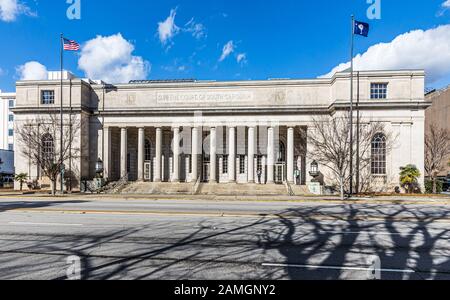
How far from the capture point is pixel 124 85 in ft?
109

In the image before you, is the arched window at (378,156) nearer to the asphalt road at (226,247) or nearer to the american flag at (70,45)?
the asphalt road at (226,247)

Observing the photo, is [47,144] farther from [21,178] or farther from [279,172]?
[279,172]

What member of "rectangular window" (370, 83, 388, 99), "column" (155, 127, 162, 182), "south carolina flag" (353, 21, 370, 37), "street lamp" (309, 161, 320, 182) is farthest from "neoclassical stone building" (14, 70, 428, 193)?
"south carolina flag" (353, 21, 370, 37)

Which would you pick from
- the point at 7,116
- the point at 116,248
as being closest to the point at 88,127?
the point at 116,248

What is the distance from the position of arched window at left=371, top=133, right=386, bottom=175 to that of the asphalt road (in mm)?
18567

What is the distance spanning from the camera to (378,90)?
28766mm

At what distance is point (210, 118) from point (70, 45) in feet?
52.6

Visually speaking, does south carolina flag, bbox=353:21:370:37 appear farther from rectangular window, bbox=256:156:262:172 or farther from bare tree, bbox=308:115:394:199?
rectangular window, bbox=256:156:262:172

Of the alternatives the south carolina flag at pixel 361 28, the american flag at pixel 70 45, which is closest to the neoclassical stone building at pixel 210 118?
the south carolina flag at pixel 361 28

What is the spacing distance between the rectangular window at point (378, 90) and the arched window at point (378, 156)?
4.18m

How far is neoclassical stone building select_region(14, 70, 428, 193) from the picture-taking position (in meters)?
30.5
